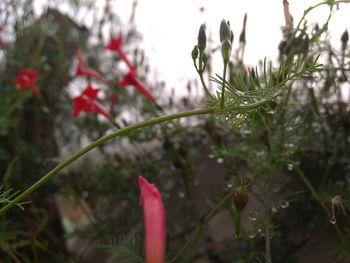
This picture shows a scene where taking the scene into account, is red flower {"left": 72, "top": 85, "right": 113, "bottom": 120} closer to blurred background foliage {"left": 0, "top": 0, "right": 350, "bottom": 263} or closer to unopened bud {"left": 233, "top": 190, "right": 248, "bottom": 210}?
blurred background foliage {"left": 0, "top": 0, "right": 350, "bottom": 263}

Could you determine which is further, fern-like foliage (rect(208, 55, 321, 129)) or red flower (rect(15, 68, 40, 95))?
red flower (rect(15, 68, 40, 95))

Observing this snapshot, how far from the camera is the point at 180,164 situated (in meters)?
0.80

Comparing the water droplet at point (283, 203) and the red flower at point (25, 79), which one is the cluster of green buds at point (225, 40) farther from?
the red flower at point (25, 79)

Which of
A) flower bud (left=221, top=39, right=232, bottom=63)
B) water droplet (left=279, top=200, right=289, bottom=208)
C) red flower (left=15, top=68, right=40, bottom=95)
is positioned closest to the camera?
flower bud (left=221, top=39, right=232, bottom=63)

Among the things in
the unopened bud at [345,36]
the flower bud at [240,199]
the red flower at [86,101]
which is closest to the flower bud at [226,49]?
the flower bud at [240,199]

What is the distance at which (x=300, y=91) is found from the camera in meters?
0.85

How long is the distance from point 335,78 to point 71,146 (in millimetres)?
925

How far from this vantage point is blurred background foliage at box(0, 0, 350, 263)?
24.5 inches

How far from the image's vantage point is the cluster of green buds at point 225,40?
0.42 metres

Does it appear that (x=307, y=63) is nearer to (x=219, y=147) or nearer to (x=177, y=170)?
(x=219, y=147)

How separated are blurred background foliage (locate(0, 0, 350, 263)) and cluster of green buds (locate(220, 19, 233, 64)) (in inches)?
2.8

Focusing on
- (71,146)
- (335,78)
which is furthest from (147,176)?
(71,146)

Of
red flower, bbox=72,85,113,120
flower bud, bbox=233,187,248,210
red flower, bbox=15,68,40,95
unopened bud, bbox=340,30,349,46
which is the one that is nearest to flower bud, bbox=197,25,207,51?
flower bud, bbox=233,187,248,210

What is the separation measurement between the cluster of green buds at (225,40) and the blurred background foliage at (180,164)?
0.07 meters
